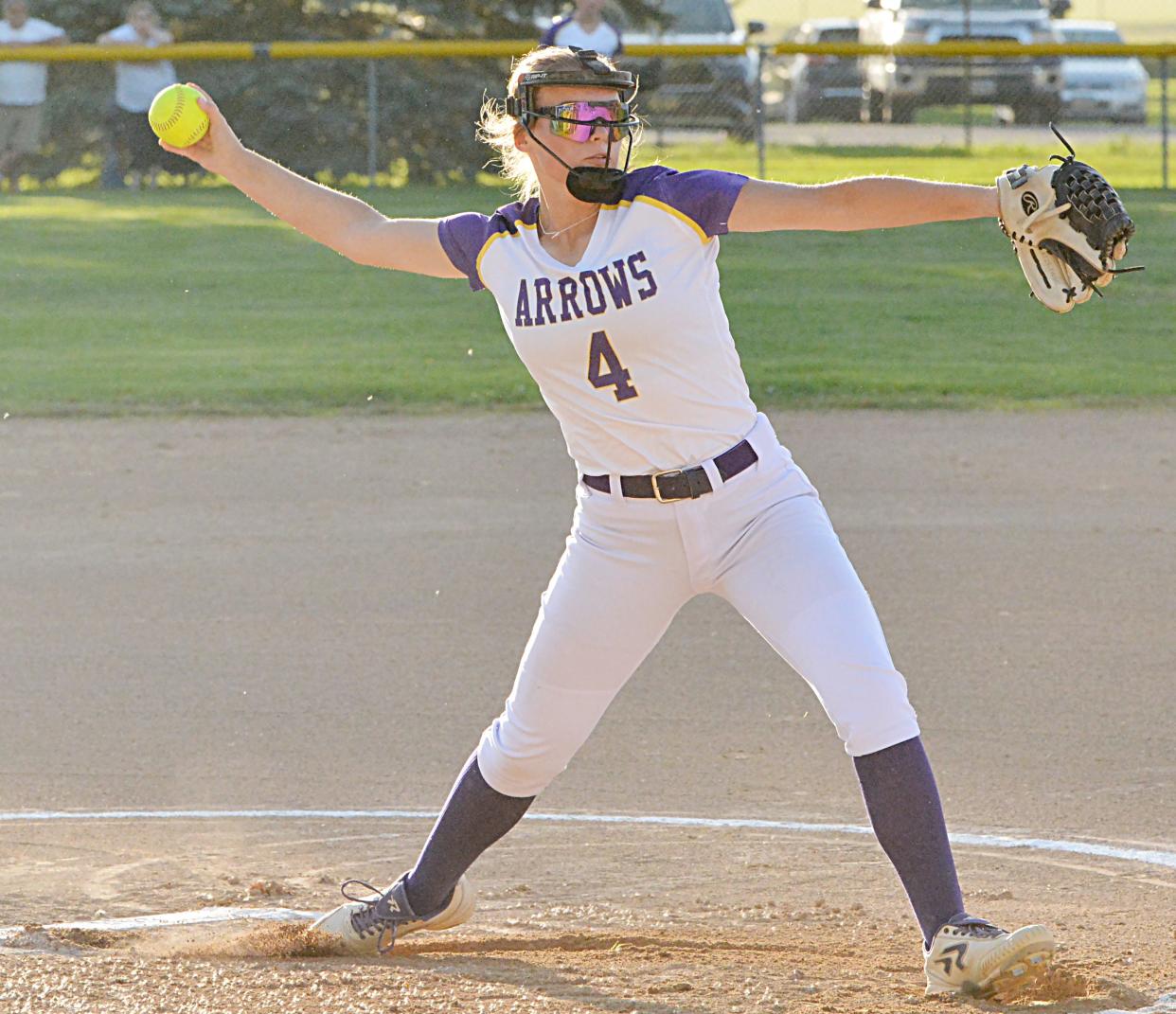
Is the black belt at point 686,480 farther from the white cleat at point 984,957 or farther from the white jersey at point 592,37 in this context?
the white jersey at point 592,37

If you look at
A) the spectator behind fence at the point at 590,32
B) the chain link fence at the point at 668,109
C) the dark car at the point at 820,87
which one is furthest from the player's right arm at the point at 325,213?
the dark car at the point at 820,87

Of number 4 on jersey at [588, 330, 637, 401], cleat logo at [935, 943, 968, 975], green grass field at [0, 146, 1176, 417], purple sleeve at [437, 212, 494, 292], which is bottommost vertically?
green grass field at [0, 146, 1176, 417]

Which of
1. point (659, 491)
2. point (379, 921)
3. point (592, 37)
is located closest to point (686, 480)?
point (659, 491)

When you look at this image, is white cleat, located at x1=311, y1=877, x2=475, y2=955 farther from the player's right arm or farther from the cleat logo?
the player's right arm

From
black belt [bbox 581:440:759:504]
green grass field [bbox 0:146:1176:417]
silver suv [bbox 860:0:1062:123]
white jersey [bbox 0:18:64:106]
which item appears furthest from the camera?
silver suv [bbox 860:0:1062:123]

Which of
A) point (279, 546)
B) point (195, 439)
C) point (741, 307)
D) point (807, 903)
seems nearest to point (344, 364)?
point (195, 439)

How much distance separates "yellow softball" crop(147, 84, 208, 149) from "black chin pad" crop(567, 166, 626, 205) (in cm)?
86

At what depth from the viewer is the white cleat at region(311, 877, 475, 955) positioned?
424 centimetres

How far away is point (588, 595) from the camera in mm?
3955

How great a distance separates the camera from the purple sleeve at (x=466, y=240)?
409 centimetres

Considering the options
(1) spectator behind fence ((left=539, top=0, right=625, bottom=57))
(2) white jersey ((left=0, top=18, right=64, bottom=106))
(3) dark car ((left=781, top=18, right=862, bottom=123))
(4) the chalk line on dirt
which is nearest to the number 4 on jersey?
(4) the chalk line on dirt

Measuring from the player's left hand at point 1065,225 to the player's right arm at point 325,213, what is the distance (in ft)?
3.83

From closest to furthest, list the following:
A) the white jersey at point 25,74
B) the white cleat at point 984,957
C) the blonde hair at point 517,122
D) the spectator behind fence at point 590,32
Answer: the white cleat at point 984,957 → the blonde hair at point 517,122 → the spectator behind fence at point 590,32 → the white jersey at point 25,74

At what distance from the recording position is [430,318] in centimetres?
1488
